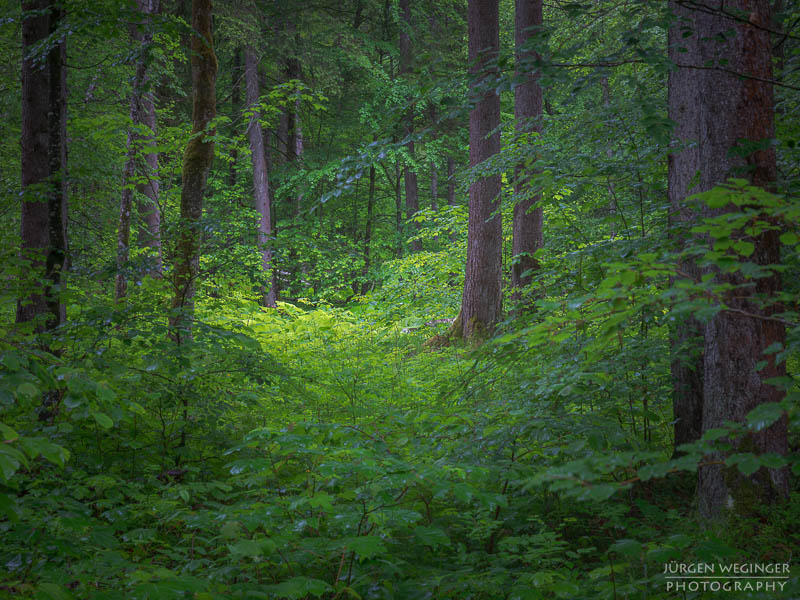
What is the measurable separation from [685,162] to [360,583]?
12.0ft

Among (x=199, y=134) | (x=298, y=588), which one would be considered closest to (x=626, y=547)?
(x=298, y=588)

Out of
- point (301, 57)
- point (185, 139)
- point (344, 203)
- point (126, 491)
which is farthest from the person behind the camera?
point (344, 203)

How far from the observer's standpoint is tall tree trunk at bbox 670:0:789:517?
2809mm

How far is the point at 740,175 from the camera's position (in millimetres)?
2838

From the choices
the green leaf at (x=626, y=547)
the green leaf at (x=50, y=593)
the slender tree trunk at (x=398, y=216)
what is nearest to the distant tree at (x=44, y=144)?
the green leaf at (x=50, y=593)

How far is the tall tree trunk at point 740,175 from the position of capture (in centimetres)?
281

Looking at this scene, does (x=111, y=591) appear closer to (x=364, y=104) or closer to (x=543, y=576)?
(x=543, y=576)

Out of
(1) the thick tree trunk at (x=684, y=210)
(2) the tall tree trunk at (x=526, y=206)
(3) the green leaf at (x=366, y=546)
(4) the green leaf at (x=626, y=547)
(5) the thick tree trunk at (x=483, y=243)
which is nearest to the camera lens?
(3) the green leaf at (x=366, y=546)

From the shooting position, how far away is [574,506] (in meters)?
3.83

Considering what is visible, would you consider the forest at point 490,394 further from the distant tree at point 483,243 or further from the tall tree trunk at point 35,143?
the distant tree at point 483,243

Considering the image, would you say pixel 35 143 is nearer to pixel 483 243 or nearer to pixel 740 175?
pixel 740 175

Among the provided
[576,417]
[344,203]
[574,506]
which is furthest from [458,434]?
[344,203]

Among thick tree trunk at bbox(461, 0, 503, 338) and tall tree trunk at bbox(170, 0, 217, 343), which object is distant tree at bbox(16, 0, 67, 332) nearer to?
tall tree trunk at bbox(170, 0, 217, 343)

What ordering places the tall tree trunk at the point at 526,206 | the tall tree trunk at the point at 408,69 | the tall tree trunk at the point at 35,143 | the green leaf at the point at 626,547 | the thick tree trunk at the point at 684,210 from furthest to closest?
the tall tree trunk at the point at 408,69
the tall tree trunk at the point at 526,206
the tall tree trunk at the point at 35,143
the thick tree trunk at the point at 684,210
the green leaf at the point at 626,547
